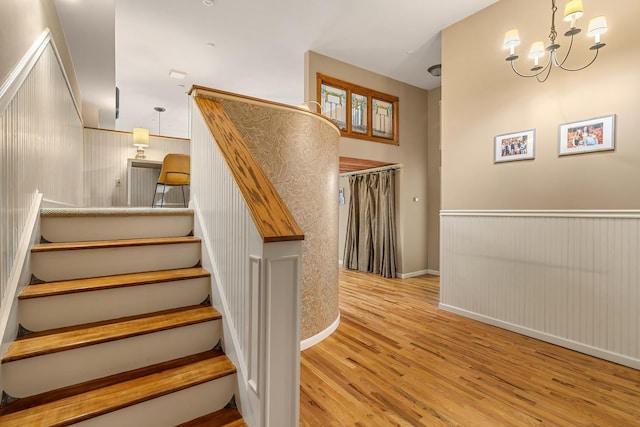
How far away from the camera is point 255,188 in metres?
1.47

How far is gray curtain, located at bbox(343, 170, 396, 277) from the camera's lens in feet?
18.8

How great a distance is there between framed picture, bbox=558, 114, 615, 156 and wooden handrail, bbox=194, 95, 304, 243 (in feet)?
9.10

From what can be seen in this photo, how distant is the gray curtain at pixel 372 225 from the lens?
5727mm

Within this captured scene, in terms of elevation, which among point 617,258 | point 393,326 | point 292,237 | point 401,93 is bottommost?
point 393,326

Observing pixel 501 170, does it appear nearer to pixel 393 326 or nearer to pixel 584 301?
pixel 584 301

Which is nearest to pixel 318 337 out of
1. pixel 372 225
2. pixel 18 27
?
pixel 18 27

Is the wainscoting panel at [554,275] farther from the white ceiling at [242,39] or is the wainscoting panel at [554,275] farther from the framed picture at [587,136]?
the white ceiling at [242,39]

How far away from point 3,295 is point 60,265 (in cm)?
38

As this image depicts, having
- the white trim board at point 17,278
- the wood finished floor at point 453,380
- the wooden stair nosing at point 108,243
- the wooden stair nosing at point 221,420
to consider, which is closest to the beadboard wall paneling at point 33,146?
the white trim board at point 17,278

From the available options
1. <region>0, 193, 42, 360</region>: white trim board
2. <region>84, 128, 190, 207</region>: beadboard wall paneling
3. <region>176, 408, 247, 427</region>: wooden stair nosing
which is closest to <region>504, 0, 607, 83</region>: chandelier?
<region>176, 408, 247, 427</region>: wooden stair nosing

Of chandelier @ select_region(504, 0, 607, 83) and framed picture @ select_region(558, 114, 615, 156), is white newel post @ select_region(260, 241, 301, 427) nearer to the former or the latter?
chandelier @ select_region(504, 0, 607, 83)

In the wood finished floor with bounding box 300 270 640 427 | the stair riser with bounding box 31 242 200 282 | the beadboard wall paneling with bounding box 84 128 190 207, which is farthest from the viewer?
the beadboard wall paneling with bounding box 84 128 190 207

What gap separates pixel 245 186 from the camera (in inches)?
57.5

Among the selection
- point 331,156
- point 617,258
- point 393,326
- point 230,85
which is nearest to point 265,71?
point 230,85
